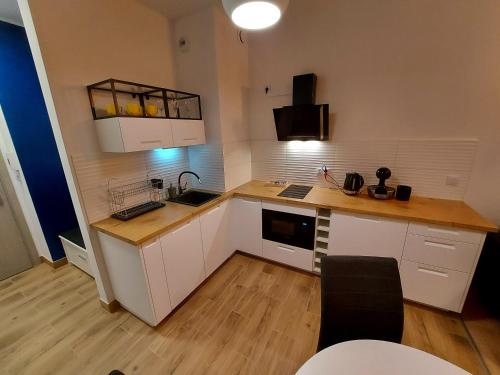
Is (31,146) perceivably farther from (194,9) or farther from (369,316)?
(369,316)

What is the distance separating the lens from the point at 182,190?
2410 mm

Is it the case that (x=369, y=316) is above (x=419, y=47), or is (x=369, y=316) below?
below

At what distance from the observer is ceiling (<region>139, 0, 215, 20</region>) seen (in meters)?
1.86

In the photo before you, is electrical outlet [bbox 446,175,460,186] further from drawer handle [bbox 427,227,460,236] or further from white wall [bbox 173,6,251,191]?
white wall [bbox 173,6,251,191]

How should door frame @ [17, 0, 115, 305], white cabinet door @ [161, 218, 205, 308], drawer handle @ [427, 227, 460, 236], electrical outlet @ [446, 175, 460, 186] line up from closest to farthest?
door frame @ [17, 0, 115, 305] → drawer handle @ [427, 227, 460, 236] → white cabinet door @ [161, 218, 205, 308] → electrical outlet @ [446, 175, 460, 186]

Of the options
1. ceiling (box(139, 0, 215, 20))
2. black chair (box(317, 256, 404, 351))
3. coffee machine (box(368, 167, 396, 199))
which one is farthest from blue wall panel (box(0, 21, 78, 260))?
coffee machine (box(368, 167, 396, 199))

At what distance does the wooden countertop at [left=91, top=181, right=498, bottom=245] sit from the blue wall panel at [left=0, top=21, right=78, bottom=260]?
1.25 metres

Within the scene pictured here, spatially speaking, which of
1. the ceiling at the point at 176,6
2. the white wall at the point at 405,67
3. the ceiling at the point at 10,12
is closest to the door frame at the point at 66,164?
the ceiling at the point at 10,12

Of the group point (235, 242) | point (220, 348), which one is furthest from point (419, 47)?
point (220, 348)

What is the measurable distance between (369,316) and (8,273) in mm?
3470

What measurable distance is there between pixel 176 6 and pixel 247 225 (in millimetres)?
2258

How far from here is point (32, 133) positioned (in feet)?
7.12

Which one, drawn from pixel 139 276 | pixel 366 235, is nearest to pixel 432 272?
pixel 366 235

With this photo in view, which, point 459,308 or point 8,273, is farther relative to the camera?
point 8,273
